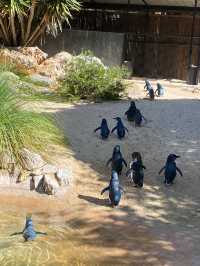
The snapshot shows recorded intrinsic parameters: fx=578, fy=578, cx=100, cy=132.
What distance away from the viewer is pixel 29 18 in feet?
51.9

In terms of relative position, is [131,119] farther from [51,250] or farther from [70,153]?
[51,250]

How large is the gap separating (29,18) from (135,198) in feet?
32.7

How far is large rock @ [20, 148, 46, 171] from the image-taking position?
7.29 meters

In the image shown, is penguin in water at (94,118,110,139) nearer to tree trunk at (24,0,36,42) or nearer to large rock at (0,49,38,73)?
large rock at (0,49,38,73)

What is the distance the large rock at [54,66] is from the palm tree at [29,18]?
1.31 metres

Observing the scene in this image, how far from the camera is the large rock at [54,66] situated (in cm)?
1422

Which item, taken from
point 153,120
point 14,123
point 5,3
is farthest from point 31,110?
point 5,3

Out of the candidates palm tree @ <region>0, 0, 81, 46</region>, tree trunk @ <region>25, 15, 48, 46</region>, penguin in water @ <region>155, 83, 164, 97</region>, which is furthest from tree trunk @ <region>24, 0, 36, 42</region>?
penguin in water @ <region>155, 83, 164, 97</region>

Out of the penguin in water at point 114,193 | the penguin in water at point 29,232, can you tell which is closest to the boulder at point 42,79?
the penguin in water at point 114,193

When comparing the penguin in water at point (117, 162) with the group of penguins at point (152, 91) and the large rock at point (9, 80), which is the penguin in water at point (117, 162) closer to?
the large rock at point (9, 80)

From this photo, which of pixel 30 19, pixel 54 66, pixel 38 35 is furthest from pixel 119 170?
pixel 38 35

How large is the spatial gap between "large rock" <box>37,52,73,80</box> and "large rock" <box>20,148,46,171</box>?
6.68 m

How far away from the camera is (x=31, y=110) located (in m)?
8.09

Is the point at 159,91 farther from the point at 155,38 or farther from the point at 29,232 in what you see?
the point at 29,232
